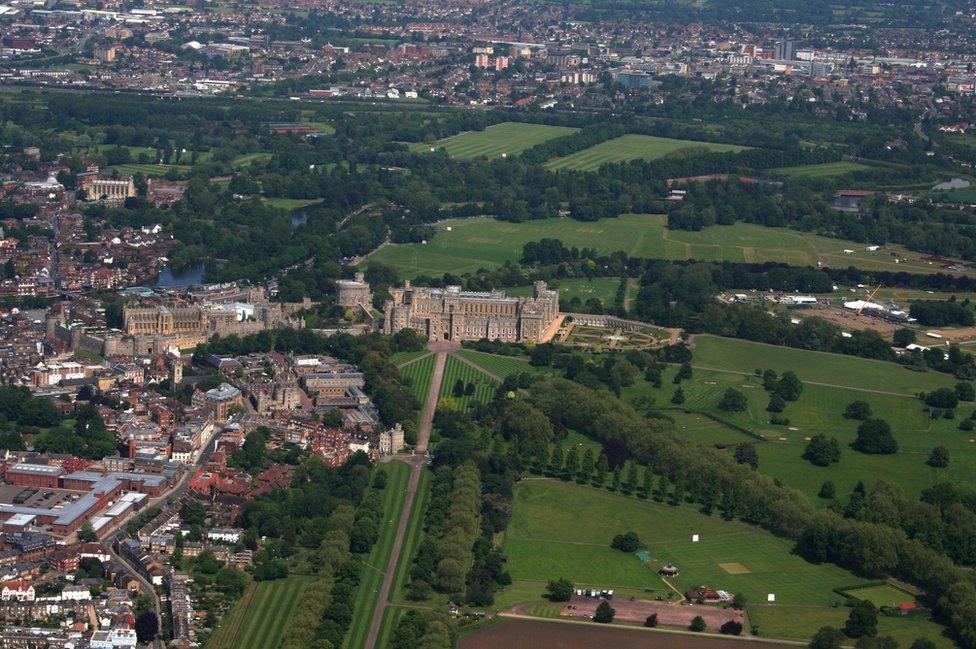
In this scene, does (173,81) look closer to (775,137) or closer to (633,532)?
(775,137)

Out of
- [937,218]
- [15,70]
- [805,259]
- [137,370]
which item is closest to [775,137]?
[937,218]

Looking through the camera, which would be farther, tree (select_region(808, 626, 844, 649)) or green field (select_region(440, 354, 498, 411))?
green field (select_region(440, 354, 498, 411))

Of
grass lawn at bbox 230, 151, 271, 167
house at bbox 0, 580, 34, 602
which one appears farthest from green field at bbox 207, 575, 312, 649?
grass lawn at bbox 230, 151, 271, 167

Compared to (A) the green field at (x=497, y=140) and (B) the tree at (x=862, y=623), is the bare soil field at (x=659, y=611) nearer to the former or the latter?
(B) the tree at (x=862, y=623)

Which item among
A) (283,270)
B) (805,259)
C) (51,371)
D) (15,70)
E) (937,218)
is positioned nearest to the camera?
(51,371)

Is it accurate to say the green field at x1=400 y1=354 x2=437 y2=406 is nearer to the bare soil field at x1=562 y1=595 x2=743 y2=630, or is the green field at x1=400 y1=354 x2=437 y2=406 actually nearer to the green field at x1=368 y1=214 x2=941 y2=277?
the green field at x1=368 y1=214 x2=941 y2=277

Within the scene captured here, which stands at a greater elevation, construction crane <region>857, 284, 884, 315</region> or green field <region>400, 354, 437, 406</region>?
green field <region>400, 354, 437, 406</region>
